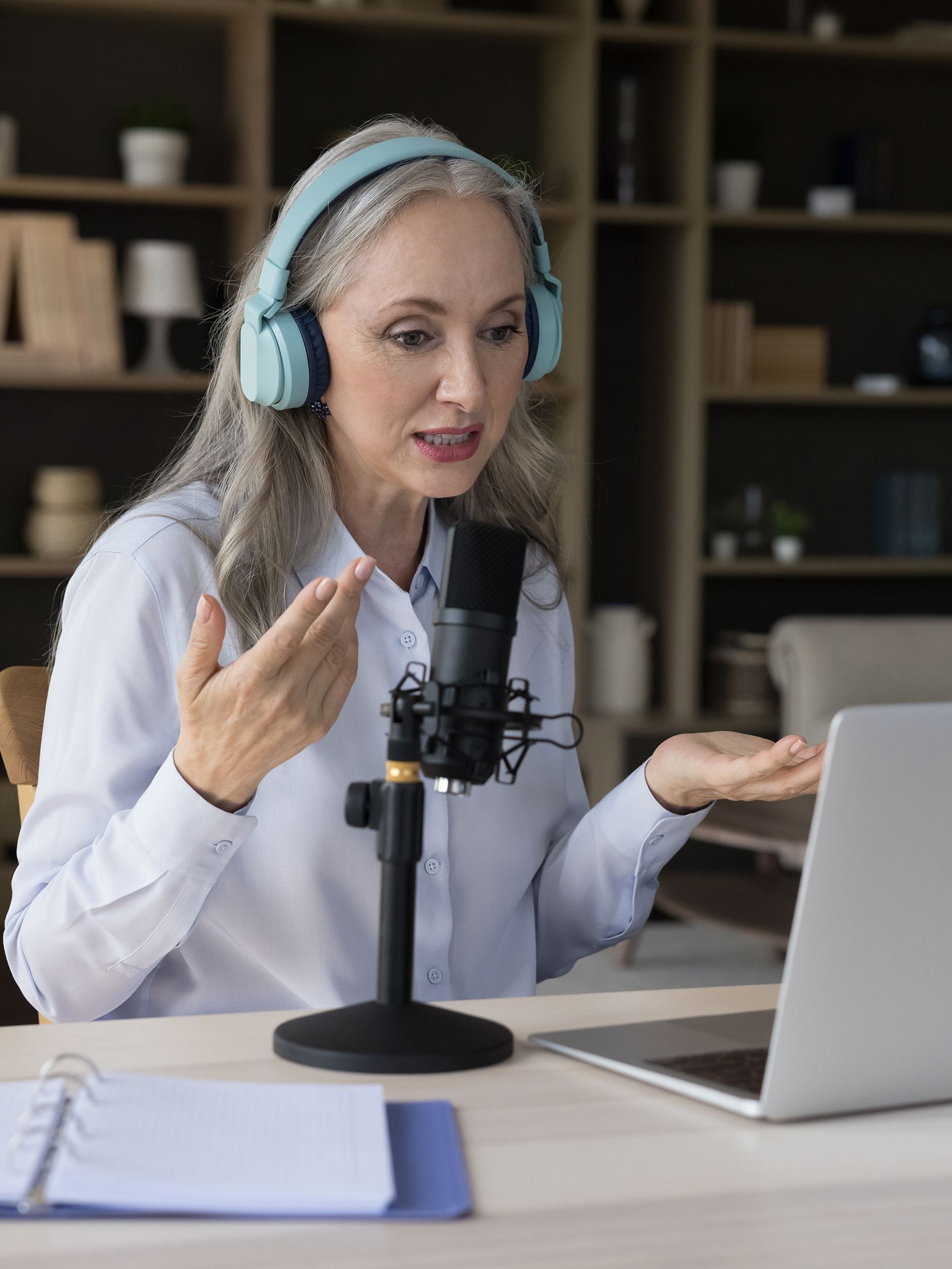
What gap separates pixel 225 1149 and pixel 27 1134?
0.33 ft

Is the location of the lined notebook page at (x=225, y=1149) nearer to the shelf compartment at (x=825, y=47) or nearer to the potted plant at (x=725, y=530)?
the potted plant at (x=725, y=530)

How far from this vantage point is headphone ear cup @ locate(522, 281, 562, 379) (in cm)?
150

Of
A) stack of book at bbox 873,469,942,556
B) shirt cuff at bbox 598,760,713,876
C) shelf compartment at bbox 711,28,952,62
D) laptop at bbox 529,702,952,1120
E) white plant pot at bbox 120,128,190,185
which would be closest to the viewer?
laptop at bbox 529,702,952,1120

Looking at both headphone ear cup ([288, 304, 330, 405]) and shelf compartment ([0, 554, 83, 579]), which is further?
shelf compartment ([0, 554, 83, 579])

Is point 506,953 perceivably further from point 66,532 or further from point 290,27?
point 290,27

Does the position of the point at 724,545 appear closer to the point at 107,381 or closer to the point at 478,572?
the point at 107,381

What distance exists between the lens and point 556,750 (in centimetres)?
152

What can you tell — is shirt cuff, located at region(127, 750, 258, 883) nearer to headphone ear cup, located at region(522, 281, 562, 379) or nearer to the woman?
the woman

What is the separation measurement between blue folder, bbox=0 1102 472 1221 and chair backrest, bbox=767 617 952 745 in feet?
10.2

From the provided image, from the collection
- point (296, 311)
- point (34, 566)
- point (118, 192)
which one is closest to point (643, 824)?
point (296, 311)

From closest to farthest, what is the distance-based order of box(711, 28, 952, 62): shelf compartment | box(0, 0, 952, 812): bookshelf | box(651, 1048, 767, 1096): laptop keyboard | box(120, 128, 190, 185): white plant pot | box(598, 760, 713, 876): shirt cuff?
box(651, 1048, 767, 1096): laptop keyboard → box(598, 760, 713, 876): shirt cuff → box(120, 128, 190, 185): white plant pot → box(0, 0, 952, 812): bookshelf → box(711, 28, 952, 62): shelf compartment

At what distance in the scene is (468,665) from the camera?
0.96m

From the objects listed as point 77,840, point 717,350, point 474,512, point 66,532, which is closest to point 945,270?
point 717,350

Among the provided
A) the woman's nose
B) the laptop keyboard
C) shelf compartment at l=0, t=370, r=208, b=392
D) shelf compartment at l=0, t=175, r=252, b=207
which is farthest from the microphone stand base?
shelf compartment at l=0, t=175, r=252, b=207
